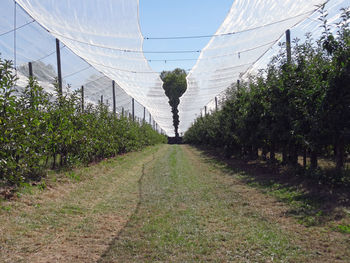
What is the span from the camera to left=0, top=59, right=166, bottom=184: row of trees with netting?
5383mm

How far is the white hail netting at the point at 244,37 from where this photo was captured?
34.5 ft

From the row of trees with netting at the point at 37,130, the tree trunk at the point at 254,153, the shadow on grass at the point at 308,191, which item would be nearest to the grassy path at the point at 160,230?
the shadow on grass at the point at 308,191

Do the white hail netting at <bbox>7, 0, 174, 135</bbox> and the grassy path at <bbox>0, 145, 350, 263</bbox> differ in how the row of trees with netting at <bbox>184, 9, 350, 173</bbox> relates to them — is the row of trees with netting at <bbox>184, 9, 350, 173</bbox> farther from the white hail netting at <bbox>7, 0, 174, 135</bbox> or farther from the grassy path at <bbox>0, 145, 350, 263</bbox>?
the white hail netting at <bbox>7, 0, 174, 135</bbox>

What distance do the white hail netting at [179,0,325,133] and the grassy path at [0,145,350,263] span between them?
6.49m

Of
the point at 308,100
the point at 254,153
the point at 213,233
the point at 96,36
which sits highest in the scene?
the point at 96,36

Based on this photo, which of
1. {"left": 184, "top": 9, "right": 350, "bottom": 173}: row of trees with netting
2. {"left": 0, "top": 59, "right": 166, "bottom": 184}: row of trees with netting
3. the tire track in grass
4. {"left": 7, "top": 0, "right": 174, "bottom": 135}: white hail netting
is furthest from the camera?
{"left": 7, "top": 0, "right": 174, "bottom": 135}: white hail netting

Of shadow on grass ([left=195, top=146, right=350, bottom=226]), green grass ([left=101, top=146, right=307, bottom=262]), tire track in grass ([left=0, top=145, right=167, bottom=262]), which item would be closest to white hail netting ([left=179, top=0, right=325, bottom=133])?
shadow on grass ([left=195, top=146, right=350, bottom=226])

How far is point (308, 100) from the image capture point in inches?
288

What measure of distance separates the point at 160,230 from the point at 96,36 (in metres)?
10.2

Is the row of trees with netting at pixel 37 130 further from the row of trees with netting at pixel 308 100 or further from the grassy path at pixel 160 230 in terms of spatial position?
the row of trees with netting at pixel 308 100

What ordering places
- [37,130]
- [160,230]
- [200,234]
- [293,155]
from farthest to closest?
[293,155] < [37,130] < [160,230] < [200,234]

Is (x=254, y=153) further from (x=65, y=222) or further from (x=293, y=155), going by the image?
(x=65, y=222)

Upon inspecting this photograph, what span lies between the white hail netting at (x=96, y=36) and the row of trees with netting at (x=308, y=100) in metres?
6.38

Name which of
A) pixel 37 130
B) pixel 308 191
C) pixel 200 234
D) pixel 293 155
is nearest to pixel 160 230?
pixel 200 234
